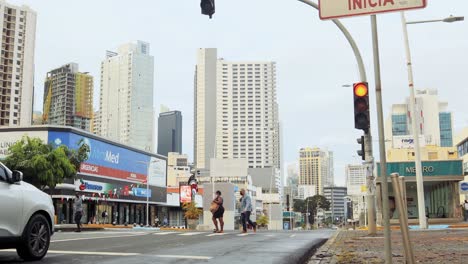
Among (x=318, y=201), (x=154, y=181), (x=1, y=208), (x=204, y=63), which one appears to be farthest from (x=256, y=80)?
(x=1, y=208)

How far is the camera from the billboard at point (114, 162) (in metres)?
54.9

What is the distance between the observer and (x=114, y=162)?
6366cm

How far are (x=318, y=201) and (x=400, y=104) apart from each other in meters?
46.6

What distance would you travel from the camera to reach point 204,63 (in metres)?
174

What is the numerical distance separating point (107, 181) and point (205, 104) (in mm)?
116750

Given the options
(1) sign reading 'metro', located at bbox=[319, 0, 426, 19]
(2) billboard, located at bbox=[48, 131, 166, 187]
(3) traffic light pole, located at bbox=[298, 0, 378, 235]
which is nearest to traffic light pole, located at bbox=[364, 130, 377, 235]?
(3) traffic light pole, located at bbox=[298, 0, 378, 235]

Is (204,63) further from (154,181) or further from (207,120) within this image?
(154,181)

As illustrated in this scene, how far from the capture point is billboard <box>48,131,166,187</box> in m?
54.9

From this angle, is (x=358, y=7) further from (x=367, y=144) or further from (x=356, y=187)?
(x=356, y=187)

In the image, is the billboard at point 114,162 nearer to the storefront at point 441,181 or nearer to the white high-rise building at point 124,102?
the storefront at point 441,181

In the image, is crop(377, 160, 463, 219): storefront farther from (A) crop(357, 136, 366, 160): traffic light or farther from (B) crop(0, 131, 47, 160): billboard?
(B) crop(0, 131, 47, 160): billboard

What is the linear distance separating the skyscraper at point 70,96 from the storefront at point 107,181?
348 feet

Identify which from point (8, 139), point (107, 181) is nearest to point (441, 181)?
point (107, 181)

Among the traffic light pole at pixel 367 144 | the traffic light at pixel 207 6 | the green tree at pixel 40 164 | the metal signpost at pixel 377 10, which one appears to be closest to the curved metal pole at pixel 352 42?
the traffic light pole at pixel 367 144
